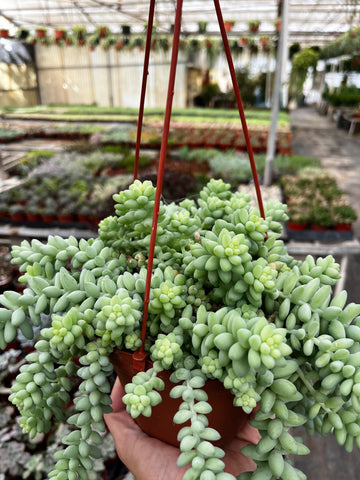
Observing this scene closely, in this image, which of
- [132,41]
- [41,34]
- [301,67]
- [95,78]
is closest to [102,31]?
[132,41]

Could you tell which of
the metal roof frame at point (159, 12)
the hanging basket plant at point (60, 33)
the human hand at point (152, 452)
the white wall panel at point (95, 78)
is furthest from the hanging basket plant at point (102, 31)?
the human hand at point (152, 452)

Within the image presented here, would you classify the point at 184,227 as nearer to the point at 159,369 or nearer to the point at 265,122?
the point at 159,369

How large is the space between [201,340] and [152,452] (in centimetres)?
36

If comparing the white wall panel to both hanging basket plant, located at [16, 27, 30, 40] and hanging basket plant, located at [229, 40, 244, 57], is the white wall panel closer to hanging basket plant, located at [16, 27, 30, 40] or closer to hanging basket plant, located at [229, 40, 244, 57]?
hanging basket plant, located at [229, 40, 244, 57]

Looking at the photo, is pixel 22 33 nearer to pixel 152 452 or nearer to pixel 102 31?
pixel 102 31

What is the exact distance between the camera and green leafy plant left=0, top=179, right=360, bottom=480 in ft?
1.94

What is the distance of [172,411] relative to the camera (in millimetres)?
779

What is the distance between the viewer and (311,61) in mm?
5598

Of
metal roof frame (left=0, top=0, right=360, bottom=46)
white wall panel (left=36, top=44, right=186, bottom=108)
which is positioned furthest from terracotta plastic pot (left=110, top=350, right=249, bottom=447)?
white wall panel (left=36, top=44, right=186, bottom=108)

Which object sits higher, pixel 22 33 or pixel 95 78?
pixel 22 33

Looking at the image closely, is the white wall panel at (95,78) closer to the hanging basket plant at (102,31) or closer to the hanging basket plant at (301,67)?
the hanging basket plant at (102,31)

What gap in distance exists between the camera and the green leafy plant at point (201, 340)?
0.59 metres

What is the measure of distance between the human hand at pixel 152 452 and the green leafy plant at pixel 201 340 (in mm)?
165

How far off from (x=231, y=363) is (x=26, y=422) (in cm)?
44
